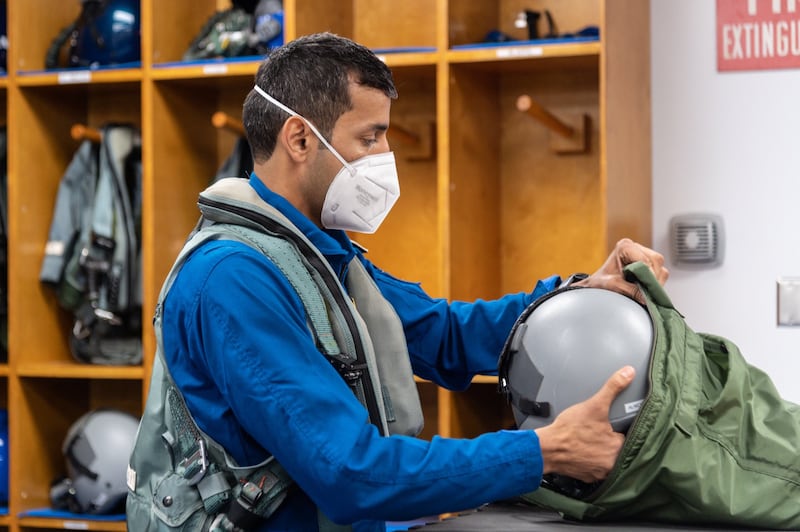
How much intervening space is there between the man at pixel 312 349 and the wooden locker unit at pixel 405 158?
52.6 inches

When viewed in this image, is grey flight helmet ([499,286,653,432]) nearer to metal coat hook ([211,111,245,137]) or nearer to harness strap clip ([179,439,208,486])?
harness strap clip ([179,439,208,486])

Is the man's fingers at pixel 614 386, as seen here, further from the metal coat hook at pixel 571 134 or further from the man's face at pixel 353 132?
the metal coat hook at pixel 571 134

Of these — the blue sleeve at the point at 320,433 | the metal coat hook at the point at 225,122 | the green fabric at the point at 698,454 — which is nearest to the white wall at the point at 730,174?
the metal coat hook at the point at 225,122

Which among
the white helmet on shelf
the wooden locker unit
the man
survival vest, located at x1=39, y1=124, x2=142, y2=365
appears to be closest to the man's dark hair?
the man

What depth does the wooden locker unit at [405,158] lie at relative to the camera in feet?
10.2

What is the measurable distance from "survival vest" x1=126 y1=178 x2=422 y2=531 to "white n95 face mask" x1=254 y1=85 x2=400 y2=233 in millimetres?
135

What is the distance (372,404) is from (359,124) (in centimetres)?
46

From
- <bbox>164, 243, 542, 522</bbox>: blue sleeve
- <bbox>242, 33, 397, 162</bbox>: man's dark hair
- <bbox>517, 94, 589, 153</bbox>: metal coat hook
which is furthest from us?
<bbox>517, 94, 589, 153</bbox>: metal coat hook

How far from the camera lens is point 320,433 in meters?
1.32

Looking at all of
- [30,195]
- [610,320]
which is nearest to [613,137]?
[610,320]

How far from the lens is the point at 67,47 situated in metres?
3.62

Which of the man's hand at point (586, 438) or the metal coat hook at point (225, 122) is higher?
the metal coat hook at point (225, 122)

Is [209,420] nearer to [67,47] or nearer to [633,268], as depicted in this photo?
[633,268]

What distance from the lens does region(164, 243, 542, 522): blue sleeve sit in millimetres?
1328
